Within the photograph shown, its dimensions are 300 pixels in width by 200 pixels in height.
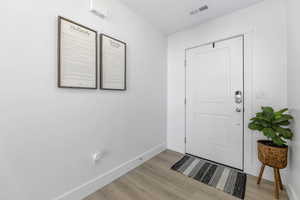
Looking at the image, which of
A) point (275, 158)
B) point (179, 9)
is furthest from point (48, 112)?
point (275, 158)

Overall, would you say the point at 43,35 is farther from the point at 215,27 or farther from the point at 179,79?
the point at 215,27

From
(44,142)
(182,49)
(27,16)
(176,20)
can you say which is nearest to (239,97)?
(182,49)

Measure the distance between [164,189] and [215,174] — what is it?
0.85 meters

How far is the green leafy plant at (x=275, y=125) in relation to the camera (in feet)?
4.46

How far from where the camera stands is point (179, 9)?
197cm

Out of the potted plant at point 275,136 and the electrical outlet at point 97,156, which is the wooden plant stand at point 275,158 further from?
the electrical outlet at point 97,156

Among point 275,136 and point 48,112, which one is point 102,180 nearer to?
point 48,112

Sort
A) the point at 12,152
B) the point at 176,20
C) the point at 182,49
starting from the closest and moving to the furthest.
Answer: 1. the point at 12,152
2. the point at 176,20
3. the point at 182,49

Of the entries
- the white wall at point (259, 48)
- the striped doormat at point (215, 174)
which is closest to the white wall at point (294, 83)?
the white wall at point (259, 48)

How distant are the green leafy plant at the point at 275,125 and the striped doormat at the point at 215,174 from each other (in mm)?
728

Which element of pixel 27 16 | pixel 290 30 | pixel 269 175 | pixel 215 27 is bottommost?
pixel 269 175

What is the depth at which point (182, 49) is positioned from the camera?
8.48 ft

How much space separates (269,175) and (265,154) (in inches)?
21.7

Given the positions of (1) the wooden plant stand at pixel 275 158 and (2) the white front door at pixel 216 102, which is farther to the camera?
(2) the white front door at pixel 216 102
